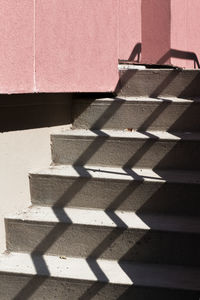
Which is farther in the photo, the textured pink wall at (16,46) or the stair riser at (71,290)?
the textured pink wall at (16,46)

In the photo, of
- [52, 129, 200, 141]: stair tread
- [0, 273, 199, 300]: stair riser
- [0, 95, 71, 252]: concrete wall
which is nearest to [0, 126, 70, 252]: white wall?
[0, 95, 71, 252]: concrete wall

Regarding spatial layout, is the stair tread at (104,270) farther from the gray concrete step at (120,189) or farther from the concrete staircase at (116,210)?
the gray concrete step at (120,189)

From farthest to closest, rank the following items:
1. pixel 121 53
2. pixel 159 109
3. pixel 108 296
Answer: pixel 121 53
pixel 159 109
pixel 108 296

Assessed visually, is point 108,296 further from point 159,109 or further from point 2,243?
point 159,109

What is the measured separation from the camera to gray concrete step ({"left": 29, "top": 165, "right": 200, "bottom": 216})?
3.57 metres

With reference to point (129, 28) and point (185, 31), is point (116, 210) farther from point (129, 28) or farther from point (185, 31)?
point (185, 31)

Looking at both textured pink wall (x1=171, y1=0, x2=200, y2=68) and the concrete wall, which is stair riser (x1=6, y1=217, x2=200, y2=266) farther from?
textured pink wall (x1=171, y1=0, x2=200, y2=68)

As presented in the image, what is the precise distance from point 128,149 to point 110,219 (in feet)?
2.07

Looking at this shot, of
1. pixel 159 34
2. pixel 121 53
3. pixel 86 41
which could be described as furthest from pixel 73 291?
pixel 159 34

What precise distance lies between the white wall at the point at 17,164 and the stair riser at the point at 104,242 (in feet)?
0.49

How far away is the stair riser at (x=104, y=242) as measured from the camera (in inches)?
130

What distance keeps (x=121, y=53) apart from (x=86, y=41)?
1.35 metres

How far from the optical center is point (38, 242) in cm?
353

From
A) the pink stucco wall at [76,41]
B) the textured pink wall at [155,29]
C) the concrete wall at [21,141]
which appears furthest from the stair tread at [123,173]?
the textured pink wall at [155,29]
